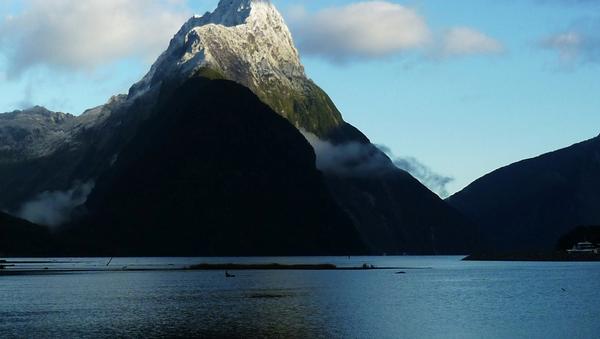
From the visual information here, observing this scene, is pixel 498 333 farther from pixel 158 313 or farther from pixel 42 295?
pixel 42 295

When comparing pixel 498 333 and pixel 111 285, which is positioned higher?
pixel 111 285

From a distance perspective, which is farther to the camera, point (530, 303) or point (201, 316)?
point (530, 303)

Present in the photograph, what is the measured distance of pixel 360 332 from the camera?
98938 millimetres

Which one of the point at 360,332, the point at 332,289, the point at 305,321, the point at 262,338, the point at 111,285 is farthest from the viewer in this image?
the point at 111,285

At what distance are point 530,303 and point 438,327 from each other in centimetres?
4116

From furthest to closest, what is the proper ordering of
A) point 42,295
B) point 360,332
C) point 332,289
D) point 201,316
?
point 332,289 < point 42,295 < point 201,316 < point 360,332

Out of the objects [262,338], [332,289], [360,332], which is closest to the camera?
[262,338]

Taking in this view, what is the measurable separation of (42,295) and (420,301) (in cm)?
7050

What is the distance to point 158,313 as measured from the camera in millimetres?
123375

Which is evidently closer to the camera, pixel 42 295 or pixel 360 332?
pixel 360 332

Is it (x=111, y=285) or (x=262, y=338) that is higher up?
(x=111, y=285)

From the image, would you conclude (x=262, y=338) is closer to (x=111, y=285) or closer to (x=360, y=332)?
(x=360, y=332)

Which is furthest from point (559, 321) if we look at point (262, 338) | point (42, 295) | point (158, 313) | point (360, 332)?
point (42, 295)

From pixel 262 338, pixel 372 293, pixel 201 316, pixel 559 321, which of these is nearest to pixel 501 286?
pixel 372 293
